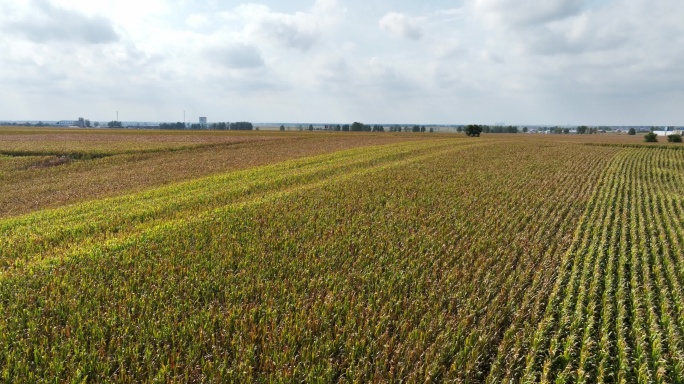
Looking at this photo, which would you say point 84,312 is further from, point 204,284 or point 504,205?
point 504,205

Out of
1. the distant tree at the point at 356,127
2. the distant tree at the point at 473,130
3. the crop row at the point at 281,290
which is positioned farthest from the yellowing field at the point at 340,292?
the distant tree at the point at 356,127

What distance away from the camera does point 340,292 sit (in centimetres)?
743

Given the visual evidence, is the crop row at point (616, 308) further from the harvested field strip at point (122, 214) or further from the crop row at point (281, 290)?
the harvested field strip at point (122, 214)

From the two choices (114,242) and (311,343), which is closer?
(311,343)

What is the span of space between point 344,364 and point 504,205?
40.6ft

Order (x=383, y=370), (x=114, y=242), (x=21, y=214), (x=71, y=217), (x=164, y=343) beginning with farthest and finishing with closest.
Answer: (x=21, y=214) < (x=71, y=217) < (x=114, y=242) < (x=164, y=343) < (x=383, y=370)

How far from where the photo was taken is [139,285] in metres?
7.50

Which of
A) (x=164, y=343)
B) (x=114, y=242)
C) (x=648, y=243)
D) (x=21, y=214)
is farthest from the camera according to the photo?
(x=21, y=214)

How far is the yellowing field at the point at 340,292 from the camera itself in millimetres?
5398

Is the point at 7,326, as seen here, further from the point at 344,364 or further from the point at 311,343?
the point at 344,364

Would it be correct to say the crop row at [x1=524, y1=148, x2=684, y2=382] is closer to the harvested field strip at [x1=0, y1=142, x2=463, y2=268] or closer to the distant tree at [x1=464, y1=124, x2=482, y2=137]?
the harvested field strip at [x1=0, y1=142, x2=463, y2=268]

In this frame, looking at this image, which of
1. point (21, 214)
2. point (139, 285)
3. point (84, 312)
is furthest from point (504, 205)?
point (21, 214)

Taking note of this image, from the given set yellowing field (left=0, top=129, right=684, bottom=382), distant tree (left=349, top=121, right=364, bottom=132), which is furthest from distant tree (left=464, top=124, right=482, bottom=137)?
yellowing field (left=0, top=129, right=684, bottom=382)

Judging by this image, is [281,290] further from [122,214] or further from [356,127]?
[356,127]
